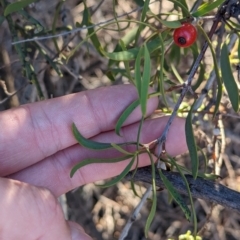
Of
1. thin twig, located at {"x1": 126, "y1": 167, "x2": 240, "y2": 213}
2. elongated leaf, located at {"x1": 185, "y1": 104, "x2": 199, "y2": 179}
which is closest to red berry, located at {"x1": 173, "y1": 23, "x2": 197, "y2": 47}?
elongated leaf, located at {"x1": 185, "y1": 104, "x2": 199, "y2": 179}

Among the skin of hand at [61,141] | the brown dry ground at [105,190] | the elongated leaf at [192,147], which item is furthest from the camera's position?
the brown dry ground at [105,190]

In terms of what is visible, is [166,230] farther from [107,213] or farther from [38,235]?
[38,235]

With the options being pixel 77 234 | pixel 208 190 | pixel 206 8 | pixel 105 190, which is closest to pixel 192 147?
pixel 208 190

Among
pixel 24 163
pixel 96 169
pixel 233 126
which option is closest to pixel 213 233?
pixel 233 126

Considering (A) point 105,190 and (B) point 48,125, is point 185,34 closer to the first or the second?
(B) point 48,125

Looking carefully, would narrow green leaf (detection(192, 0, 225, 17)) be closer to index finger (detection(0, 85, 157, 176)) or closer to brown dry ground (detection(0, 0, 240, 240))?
index finger (detection(0, 85, 157, 176))

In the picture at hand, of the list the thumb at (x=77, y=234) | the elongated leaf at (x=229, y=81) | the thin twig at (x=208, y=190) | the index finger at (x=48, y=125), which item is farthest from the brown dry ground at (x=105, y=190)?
the elongated leaf at (x=229, y=81)

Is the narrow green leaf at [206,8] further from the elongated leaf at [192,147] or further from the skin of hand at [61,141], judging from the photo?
the skin of hand at [61,141]
